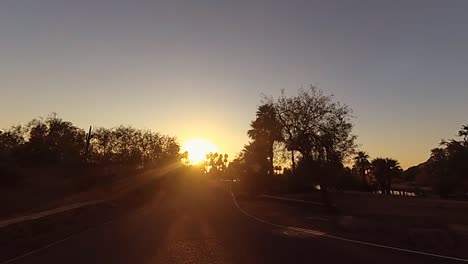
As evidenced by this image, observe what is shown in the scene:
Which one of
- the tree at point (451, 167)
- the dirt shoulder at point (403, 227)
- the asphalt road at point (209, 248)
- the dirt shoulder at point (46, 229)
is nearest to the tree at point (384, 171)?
the tree at point (451, 167)

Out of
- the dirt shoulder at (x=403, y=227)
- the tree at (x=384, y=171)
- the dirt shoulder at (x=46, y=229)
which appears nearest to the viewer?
the dirt shoulder at (x=403, y=227)

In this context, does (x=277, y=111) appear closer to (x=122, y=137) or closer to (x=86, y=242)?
(x=86, y=242)

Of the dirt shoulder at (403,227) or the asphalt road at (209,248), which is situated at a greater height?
the dirt shoulder at (403,227)

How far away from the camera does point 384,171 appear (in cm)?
7806

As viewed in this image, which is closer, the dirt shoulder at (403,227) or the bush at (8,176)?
the dirt shoulder at (403,227)

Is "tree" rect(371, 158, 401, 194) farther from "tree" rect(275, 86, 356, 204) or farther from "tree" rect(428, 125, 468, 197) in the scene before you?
"tree" rect(275, 86, 356, 204)

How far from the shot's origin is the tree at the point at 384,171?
78.1 metres

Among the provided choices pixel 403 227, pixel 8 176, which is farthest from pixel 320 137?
pixel 8 176

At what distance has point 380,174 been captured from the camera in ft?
257

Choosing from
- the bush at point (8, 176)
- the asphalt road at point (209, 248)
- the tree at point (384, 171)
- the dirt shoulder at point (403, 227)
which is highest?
the tree at point (384, 171)

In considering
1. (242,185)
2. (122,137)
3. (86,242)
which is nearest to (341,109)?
(86,242)

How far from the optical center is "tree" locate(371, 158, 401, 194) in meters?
78.1

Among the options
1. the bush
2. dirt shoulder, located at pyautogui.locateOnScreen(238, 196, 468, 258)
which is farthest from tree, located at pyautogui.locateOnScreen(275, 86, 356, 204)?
the bush

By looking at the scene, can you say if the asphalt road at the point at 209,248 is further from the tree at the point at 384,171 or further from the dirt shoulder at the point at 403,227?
the tree at the point at 384,171
